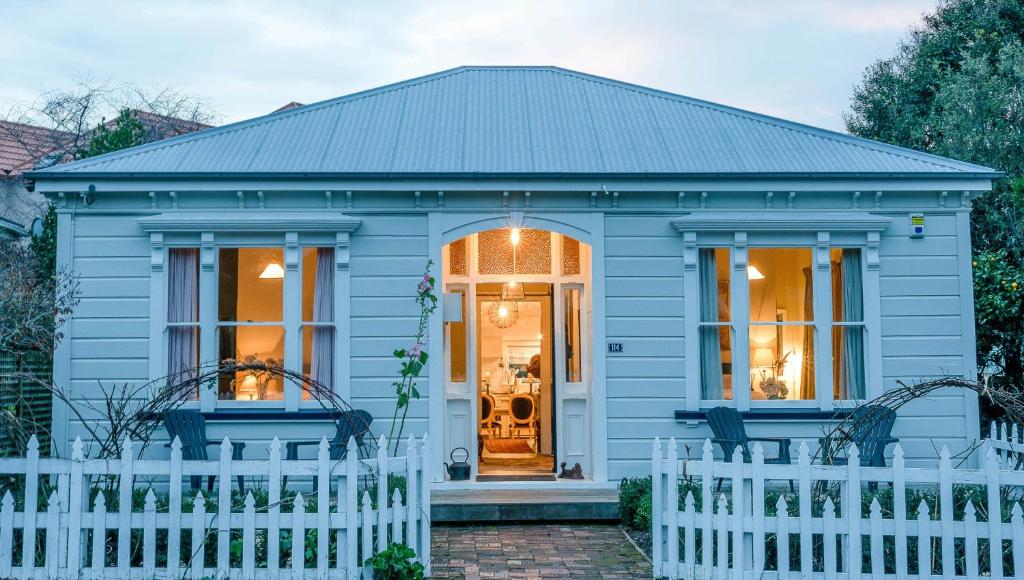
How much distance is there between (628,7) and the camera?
17.5 m

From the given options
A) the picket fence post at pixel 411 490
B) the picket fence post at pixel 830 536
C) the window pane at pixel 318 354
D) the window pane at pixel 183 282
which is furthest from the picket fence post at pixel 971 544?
the window pane at pixel 183 282

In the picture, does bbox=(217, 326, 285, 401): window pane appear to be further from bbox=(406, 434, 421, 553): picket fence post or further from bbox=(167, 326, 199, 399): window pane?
bbox=(406, 434, 421, 553): picket fence post

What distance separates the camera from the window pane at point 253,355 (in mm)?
9797

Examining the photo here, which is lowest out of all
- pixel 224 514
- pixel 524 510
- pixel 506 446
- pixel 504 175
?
pixel 524 510

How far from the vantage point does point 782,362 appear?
10023mm

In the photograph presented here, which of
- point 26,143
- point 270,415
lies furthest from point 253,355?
point 26,143

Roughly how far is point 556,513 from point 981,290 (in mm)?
6195

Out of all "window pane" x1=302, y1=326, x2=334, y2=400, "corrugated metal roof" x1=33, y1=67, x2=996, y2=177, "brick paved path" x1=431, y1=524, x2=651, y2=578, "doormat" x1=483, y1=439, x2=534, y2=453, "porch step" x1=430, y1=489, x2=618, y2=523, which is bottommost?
"brick paved path" x1=431, y1=524, x2=651, y2=578

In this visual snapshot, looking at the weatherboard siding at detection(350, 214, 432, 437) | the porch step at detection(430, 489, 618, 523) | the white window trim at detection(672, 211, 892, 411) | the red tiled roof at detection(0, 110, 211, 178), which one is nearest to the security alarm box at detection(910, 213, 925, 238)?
the white window trim at detection(672, 211, 892, 411)

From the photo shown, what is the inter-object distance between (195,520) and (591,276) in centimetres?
505

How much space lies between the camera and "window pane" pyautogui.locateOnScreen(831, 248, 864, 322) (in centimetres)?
992

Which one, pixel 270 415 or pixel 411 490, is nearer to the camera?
pixel 411 490

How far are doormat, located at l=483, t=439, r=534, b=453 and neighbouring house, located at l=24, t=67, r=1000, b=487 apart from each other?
217cm

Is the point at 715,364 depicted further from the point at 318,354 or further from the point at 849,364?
the point at 318,354
